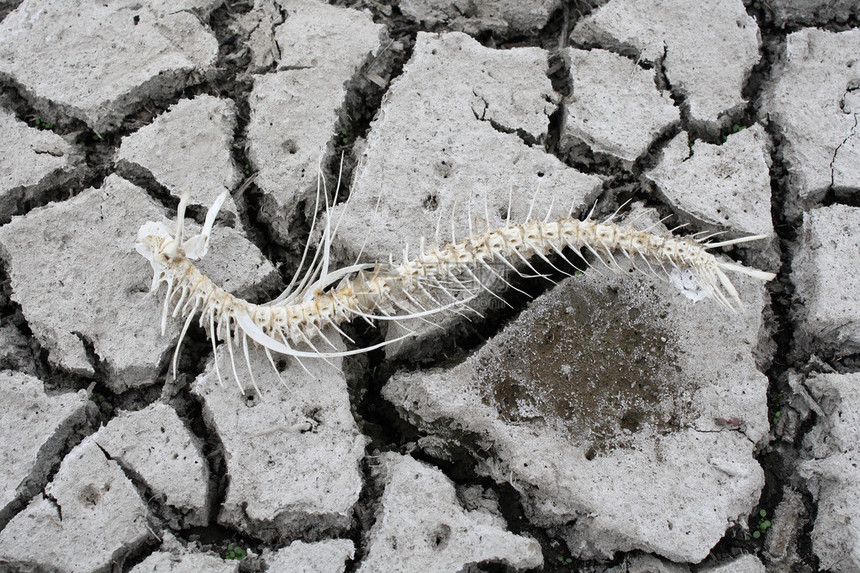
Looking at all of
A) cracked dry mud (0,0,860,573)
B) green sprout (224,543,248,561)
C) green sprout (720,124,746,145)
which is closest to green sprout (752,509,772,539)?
cracked dry mud (0,0,860,573)

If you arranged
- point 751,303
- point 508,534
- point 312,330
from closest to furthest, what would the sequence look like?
point 508,534, point 312,330, point 751,303

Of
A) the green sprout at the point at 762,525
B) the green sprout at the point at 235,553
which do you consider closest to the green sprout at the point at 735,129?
the green sprout at the point at 762,525

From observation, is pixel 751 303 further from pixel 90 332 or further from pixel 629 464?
pixel 90 332

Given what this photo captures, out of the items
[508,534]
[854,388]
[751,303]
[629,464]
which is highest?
[751,303]

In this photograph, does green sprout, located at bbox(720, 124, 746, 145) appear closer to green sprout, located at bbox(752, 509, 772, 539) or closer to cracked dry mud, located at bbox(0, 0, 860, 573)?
cracked dry mud, located at bbox(0, 0, 860, 573)

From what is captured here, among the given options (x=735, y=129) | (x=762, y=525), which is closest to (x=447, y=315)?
(x=762, y=525)

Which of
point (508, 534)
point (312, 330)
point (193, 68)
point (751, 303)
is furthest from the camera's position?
point (193, 68)

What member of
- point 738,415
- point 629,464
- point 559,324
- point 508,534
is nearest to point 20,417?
point 508,534
